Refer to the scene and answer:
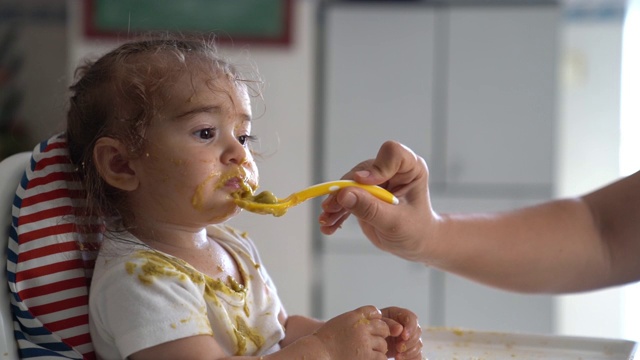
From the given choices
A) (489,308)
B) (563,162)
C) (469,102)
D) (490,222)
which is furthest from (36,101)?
(490,222)

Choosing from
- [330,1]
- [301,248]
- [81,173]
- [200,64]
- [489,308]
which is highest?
[330,1]

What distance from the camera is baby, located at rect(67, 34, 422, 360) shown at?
82cm

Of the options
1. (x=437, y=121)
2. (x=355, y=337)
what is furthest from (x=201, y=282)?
(x=437, y=121)

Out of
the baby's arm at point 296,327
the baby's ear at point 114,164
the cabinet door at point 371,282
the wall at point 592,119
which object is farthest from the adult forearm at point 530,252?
the wall at point 592,119

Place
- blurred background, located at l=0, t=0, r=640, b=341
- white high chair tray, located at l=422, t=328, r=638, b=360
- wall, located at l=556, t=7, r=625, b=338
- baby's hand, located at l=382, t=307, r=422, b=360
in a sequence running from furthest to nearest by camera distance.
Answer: wall, located at l=556, t=7, r=625, b=338 → blurred background, located at l=0, t=0, r=640, b=341 → white high chair tray, located at l=422, t=328, r=638, b=360 → baby's hand, located at l=382, t=307, r=422, b=360

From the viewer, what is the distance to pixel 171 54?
36.3 inches

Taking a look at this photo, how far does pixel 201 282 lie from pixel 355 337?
173mm

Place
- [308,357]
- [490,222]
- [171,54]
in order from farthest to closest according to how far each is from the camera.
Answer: [490,222]
[171,54]
[308,357]

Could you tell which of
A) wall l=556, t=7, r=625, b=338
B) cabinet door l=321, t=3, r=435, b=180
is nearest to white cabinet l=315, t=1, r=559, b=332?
cabinet door l=321, t=3, r=435, b=180

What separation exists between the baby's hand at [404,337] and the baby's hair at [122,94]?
1.07 feet

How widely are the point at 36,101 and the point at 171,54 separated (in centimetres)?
327

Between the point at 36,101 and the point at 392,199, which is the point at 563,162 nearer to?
the point at 36,101

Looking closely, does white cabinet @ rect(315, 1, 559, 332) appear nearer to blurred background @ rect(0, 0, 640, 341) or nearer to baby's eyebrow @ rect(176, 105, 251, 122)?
blurred background @ rect(0, 0, 640, 341)

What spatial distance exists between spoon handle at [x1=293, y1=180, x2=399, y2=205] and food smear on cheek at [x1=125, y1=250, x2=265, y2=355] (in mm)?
130
